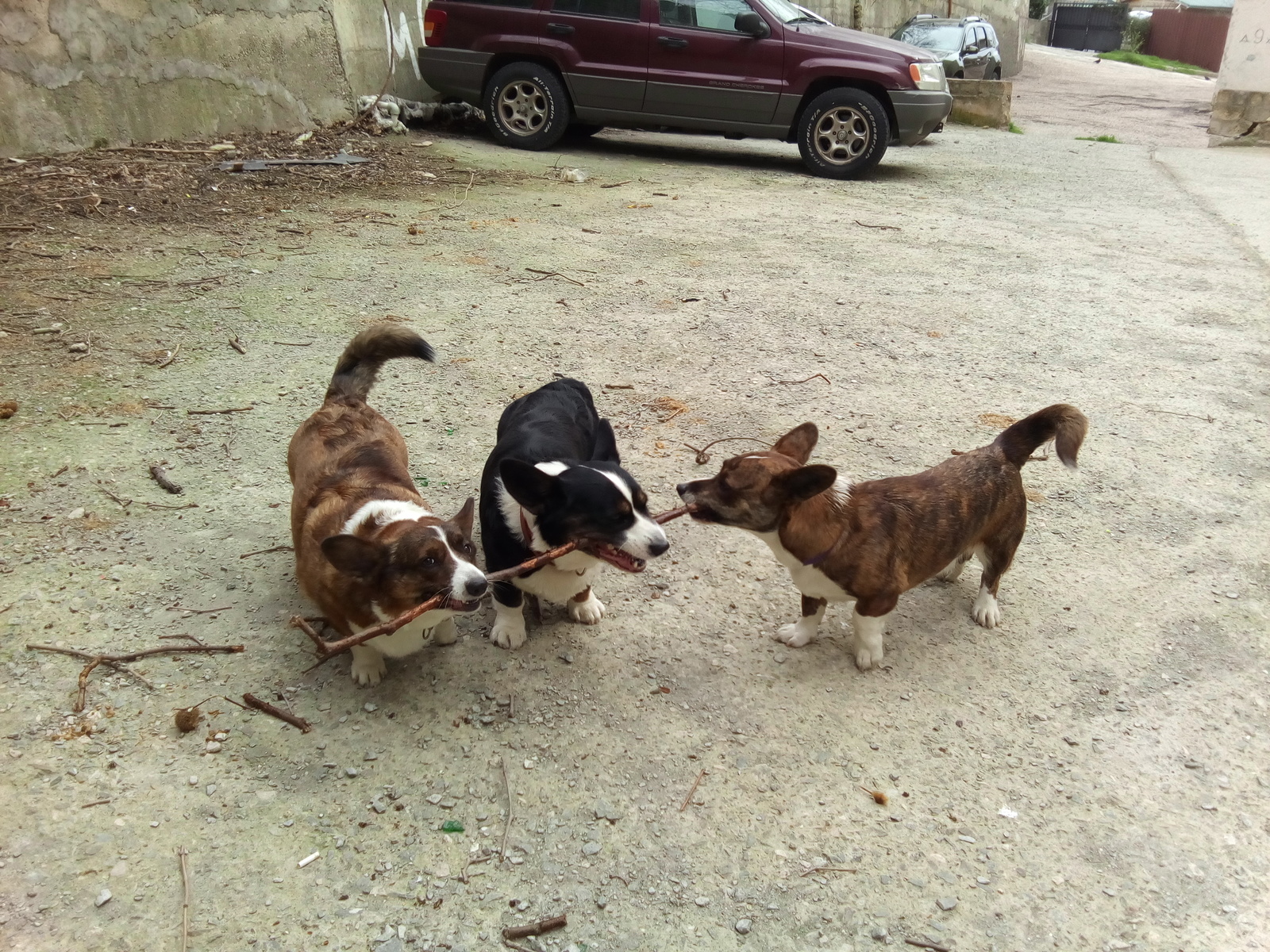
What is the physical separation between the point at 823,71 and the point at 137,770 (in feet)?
33.8

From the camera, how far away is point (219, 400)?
4926 mm

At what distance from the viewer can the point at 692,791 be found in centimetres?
276

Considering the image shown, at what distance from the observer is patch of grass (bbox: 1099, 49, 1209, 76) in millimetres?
41938

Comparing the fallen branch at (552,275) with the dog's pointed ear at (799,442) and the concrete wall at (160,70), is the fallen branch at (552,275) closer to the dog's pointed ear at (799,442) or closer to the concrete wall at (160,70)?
the dog's pointed ear at (799,442)

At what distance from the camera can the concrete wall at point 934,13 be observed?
74.7 feet

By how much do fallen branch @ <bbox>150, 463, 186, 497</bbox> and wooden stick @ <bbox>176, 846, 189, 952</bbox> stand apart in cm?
203

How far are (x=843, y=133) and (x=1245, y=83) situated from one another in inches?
442

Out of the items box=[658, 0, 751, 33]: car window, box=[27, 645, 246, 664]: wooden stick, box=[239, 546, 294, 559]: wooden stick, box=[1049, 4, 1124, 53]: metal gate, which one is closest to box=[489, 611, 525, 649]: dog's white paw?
box=[27, 645, 246, 664]: wooden stick

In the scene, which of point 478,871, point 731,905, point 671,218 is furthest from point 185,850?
point 671,218

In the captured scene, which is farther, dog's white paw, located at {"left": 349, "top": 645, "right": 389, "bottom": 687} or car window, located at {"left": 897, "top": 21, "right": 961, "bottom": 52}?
car window, located at {"left": 897, "top": 21, "right": 961, "bottom": 52}

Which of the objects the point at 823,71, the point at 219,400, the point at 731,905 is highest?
the point at 823,71

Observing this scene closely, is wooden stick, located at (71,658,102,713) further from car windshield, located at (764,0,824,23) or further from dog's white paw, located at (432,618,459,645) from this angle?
car windshield, located at (764,0,824,23)

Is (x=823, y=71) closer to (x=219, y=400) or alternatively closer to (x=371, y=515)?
(x=219, y=400)

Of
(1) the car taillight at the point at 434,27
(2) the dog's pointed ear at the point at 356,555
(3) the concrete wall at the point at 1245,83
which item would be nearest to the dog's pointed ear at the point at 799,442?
(2) the dog's pointed ear at the point at 356,555
